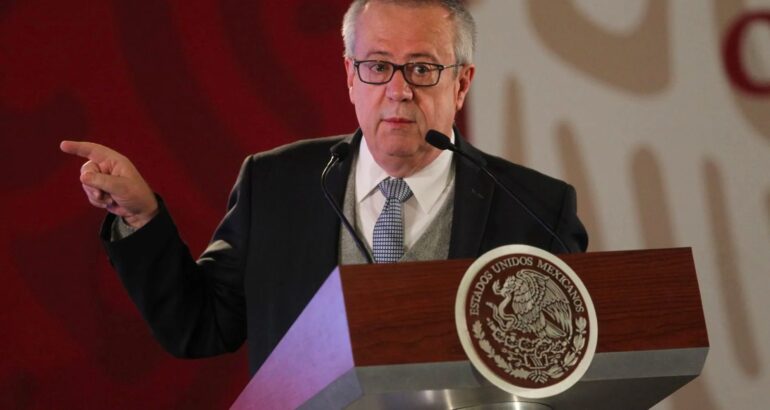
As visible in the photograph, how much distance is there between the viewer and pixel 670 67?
9.44ft

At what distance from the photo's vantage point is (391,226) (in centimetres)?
181

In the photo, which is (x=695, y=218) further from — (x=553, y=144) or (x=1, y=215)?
(x=1, y=215)

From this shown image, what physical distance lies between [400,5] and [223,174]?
0.99 m

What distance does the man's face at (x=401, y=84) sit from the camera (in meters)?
1.78

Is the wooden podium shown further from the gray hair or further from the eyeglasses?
the gray hair

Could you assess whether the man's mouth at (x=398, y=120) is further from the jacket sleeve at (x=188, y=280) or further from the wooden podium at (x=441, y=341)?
the wooden podium at (x=441, y=341)

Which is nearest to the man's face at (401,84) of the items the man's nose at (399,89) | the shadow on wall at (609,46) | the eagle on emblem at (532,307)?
the man's nose at (399,89)

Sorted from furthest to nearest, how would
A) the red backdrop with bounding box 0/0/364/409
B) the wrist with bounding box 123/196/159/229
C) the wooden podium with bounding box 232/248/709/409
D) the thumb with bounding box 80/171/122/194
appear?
the red backdrop with bounding box 0/0/364/409, the wrist with bounding box 123/196/159/229, the thumb with bounding box 80/171/122/194, the wooden podium with bounding box 232/248/709/409

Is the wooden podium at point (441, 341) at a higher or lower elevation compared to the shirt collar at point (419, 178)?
lower

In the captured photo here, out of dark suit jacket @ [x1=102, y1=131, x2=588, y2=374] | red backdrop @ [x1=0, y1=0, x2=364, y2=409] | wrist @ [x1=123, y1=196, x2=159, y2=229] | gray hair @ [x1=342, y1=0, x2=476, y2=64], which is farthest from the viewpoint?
red backdrop @ [x1=0, y1=0, x2=364, y2=409]

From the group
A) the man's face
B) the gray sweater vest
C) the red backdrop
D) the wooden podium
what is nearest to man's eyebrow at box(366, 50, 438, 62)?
the man's face

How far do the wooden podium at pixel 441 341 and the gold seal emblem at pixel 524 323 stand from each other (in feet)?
0.05

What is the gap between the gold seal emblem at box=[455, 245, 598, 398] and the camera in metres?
1.03

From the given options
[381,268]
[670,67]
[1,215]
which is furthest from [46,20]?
[381,268]
